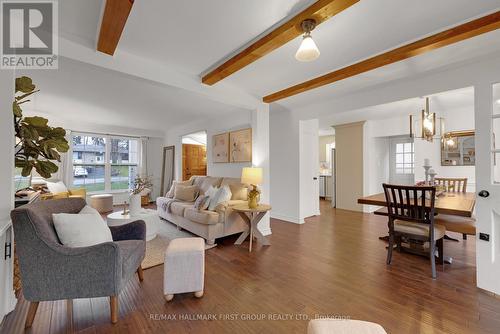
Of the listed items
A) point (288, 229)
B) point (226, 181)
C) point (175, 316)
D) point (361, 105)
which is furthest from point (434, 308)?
point (226, 181)

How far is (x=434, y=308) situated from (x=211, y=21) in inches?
122

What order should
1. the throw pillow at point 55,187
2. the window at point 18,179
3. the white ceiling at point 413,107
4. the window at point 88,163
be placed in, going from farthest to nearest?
the window at point 88,163, the throw pillow at point 55,187, the white ceiling at point 413,107, the window at point 18,179

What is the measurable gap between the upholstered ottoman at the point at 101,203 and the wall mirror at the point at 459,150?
8117mm

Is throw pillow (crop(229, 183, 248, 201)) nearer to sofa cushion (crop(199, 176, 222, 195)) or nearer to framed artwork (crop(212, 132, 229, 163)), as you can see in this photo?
sofa cushion (crop(199, 176, 222, 195))

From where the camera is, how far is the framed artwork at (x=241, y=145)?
4.55 m

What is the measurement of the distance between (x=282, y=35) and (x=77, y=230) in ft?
7.73

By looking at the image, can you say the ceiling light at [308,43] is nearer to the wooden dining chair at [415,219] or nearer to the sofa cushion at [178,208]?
the wooden dining chair at [415,219]

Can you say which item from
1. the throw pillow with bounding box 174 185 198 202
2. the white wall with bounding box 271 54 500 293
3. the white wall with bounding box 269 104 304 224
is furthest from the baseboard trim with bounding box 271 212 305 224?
the white wall with bounding box 271 54 500 293

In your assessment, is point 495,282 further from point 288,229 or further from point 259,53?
point 259,53

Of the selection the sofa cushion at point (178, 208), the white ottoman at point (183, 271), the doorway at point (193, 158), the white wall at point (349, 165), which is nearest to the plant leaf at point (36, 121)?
the white ottoman at point (183, 271)

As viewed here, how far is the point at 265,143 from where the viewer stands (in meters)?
3.98

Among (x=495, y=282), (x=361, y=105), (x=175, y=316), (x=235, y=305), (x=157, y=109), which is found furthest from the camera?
(x=157, y=109)

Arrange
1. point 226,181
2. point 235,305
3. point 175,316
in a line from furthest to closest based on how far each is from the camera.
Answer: point 226,181, point 235,305, point 175,316

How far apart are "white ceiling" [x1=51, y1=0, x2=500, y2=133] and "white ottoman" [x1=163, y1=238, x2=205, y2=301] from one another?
2051 millimetres
